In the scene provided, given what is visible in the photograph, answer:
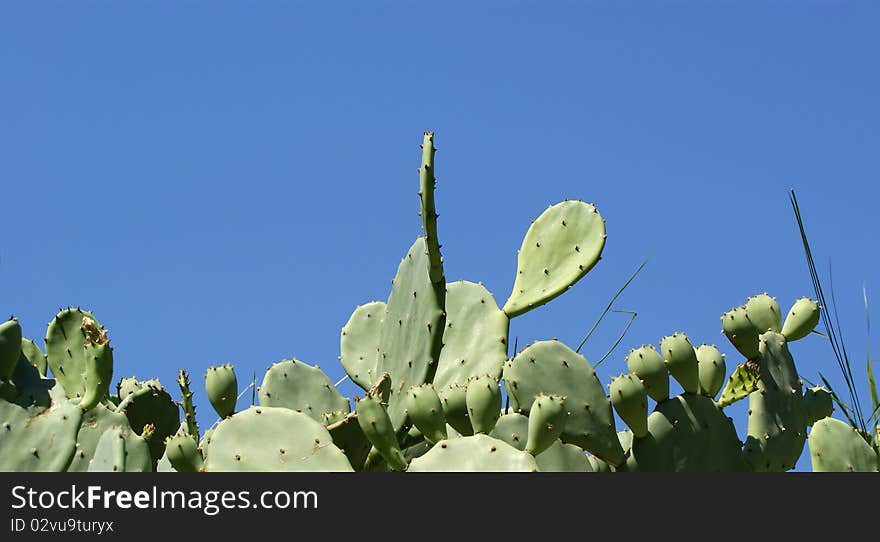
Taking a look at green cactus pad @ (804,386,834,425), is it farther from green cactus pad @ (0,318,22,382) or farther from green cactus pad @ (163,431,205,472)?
green cactus pad @ (0,318,22,382)

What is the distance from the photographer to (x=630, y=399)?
6.88 ft

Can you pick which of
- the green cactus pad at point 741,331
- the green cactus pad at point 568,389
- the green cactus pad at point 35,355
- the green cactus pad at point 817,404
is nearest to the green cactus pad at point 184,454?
the green cactus pad at point 568,389

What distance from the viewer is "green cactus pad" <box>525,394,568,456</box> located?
6.01ft

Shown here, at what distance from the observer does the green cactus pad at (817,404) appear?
2.64 meters

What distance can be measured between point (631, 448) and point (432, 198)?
2.11ft

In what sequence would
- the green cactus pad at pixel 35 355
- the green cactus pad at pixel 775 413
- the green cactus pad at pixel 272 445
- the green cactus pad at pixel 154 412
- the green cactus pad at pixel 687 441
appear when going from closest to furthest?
1. the green cactus pad at pixel 272 445
2. the green cactus pad at pixel 687 441
3. the green cactus pad at pixel 775 413
4. the green cactus pad at pixel 154 412
5. the green cactus pad at pixel 35 355

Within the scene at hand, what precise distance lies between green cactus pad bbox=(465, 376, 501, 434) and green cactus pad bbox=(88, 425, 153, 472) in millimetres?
601

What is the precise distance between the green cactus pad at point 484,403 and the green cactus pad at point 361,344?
987 millimetres

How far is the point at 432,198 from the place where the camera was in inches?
89.6

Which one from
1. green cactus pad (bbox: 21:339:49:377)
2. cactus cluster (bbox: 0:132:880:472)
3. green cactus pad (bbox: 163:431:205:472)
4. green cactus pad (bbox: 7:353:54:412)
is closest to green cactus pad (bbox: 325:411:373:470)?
cactus cluster (bbox: 0:132:880:472)

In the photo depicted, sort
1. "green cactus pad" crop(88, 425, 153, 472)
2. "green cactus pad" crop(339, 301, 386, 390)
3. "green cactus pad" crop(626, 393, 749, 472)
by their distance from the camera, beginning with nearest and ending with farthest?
1. "green cactus pad" crop(88, 425, 153, 472)
2. "green cactus pad" crop(626, 393, 749, 472)
3. "green cactus pad" crop(339, 301, 386, 390)

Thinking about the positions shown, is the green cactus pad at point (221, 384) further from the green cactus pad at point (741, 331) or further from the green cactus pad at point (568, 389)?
the green cactus pad at point (741, 331)

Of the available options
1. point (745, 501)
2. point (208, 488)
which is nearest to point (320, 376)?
point (208, 488)

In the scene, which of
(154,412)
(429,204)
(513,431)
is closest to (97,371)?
(154,412)
